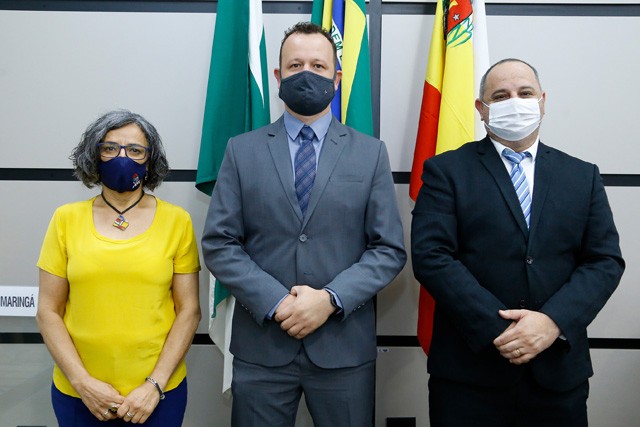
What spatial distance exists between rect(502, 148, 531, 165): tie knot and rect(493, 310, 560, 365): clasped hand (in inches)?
17.9

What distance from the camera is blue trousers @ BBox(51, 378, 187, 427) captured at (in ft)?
5.08

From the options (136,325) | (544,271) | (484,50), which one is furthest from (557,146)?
(136,325)

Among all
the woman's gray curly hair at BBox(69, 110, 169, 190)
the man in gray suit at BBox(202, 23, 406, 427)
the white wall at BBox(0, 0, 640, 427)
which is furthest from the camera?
the white wall at BBox(0, 0, 640, 427)

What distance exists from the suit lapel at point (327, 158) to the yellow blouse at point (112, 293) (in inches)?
18.7

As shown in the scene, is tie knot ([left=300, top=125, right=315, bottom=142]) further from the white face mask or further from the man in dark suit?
the white face mask

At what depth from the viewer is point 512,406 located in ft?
4.80

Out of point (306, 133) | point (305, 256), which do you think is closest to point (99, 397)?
point (305, 256)

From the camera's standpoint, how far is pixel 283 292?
145 cm

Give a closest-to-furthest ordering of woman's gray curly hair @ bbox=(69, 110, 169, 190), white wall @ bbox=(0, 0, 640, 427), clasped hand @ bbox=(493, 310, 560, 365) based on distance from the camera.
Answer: clasped hand @ bbox=(493, 310, 560, 365)
woman's gray curly hair @ bbox=(69, 110, 169, 190)
white wall @ bbox=(0, 0, 640, 427)

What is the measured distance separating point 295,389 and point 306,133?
0.78 meters

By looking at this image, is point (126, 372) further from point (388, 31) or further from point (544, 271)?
point (388, 31)

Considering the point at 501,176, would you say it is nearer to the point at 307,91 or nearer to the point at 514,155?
the point at 514,155

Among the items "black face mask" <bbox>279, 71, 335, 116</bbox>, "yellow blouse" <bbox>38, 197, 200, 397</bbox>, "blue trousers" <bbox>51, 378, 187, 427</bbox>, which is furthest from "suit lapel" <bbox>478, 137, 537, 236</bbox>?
"blue trousers" <bbox>51, 378, 187, 427</bbox>

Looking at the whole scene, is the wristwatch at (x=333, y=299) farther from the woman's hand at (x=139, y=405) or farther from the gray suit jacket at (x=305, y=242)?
the woman's hand at (x=139, y=405)
